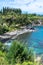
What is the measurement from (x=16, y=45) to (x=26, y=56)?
69.7 inches

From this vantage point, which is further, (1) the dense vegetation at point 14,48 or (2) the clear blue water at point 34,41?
(2) the clear blue water at point 34,41

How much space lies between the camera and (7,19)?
302 ft

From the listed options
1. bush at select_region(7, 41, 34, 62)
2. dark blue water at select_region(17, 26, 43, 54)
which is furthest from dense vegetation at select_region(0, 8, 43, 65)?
dark blue water at select_region(17, 26, 43, 54)

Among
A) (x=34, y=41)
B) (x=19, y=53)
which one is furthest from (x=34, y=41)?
(x=19, y=53)

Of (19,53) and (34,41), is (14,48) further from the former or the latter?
(34,41)

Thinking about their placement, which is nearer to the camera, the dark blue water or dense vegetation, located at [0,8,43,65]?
dense vegetation, located at [0,8,43,65]

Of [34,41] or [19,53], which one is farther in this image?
[34,41]

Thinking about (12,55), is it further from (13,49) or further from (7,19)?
(7,19)

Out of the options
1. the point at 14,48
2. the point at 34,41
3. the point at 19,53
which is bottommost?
the point at 34,41

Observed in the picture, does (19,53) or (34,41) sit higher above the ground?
(19,53)

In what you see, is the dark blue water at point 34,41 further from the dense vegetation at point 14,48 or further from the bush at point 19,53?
the bush at point 19,53

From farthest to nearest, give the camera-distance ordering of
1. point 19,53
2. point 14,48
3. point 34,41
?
point 34,41 → point 14,48 → point 19,53

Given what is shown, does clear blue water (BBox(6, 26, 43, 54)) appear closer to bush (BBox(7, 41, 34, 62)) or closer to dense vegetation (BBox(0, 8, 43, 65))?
dense vegetation (BBox(0, 8, 43, 65))

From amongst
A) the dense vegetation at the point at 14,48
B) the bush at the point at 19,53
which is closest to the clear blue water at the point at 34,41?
the dense vegetation at the point at 14,48
